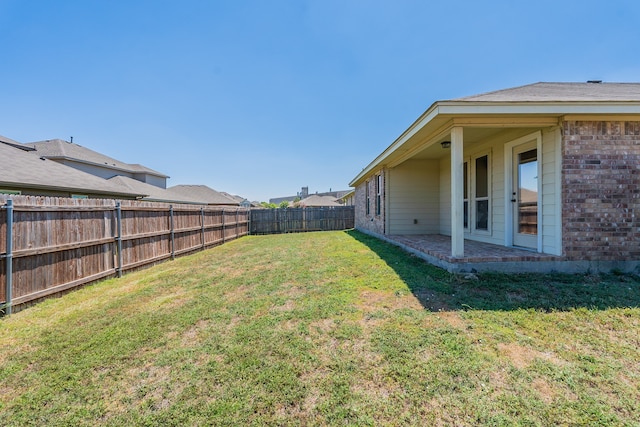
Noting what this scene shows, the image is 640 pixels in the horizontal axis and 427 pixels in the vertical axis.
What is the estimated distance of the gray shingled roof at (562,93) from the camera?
14.6ft

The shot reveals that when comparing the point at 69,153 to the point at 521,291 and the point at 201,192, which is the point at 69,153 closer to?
the point at 201,192

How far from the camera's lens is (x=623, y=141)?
4391 mm

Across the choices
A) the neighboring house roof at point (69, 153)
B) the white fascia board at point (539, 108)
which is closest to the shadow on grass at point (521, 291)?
the white fascia board at point (539, 108)

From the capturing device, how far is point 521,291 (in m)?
3.67

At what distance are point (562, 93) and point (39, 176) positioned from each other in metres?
13.9

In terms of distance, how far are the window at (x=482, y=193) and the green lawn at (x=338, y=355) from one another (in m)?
2.58

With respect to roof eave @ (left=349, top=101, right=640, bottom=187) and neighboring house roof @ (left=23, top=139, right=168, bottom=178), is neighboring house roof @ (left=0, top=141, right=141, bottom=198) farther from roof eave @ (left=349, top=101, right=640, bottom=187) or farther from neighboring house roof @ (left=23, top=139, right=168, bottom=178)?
roof eave @ (left=349, top=101, right=640, bottom=187)

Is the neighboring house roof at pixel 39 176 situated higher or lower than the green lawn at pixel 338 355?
higher

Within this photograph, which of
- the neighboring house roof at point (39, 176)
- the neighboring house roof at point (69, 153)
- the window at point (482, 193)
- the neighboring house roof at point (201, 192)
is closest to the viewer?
the window at point (482, 193)

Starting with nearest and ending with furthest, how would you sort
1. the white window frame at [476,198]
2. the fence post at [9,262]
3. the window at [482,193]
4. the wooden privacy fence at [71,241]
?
the fence post at [9,262], the wooden privacy fence at [71,241], the white window frame at [476,198], the window at [482,193]

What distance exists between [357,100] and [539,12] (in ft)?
22.5

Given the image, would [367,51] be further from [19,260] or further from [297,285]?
[19,260]

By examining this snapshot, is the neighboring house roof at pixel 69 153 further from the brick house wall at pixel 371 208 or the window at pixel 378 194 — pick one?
the window at pixel 378 194

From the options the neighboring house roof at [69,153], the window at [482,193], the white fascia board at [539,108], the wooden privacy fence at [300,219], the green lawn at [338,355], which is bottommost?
the green lawn at [338,355]
